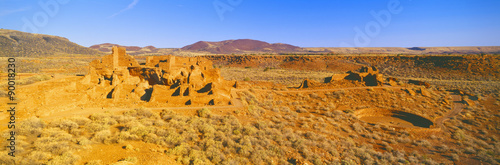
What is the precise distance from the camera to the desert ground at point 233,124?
8.14 meters

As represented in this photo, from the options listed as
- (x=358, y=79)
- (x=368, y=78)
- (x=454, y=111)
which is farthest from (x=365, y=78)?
(x=454, y=111)

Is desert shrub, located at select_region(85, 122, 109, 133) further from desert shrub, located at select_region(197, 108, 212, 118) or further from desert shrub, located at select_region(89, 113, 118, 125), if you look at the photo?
desert shrub, located at select_region(197, 108, 212, 118)

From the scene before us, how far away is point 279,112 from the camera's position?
690 inches

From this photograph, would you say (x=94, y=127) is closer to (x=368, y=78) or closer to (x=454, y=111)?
(x=454, y=111)

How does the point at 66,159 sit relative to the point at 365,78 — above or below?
below

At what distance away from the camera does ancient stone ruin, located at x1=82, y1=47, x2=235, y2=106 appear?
1498 cm

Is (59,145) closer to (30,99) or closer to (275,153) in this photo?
(30,99)

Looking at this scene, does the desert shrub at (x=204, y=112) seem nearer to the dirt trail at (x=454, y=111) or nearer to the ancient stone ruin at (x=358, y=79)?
the ancient stone ruin at (x=358, y=79)

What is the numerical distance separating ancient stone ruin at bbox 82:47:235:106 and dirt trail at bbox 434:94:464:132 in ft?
54.0

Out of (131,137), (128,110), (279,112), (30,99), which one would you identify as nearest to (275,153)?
(131,137)

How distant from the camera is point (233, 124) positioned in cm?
1242

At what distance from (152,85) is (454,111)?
28.2 m

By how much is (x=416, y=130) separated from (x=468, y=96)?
56.8ft

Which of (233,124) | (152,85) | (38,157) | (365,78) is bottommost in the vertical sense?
(233,124)
